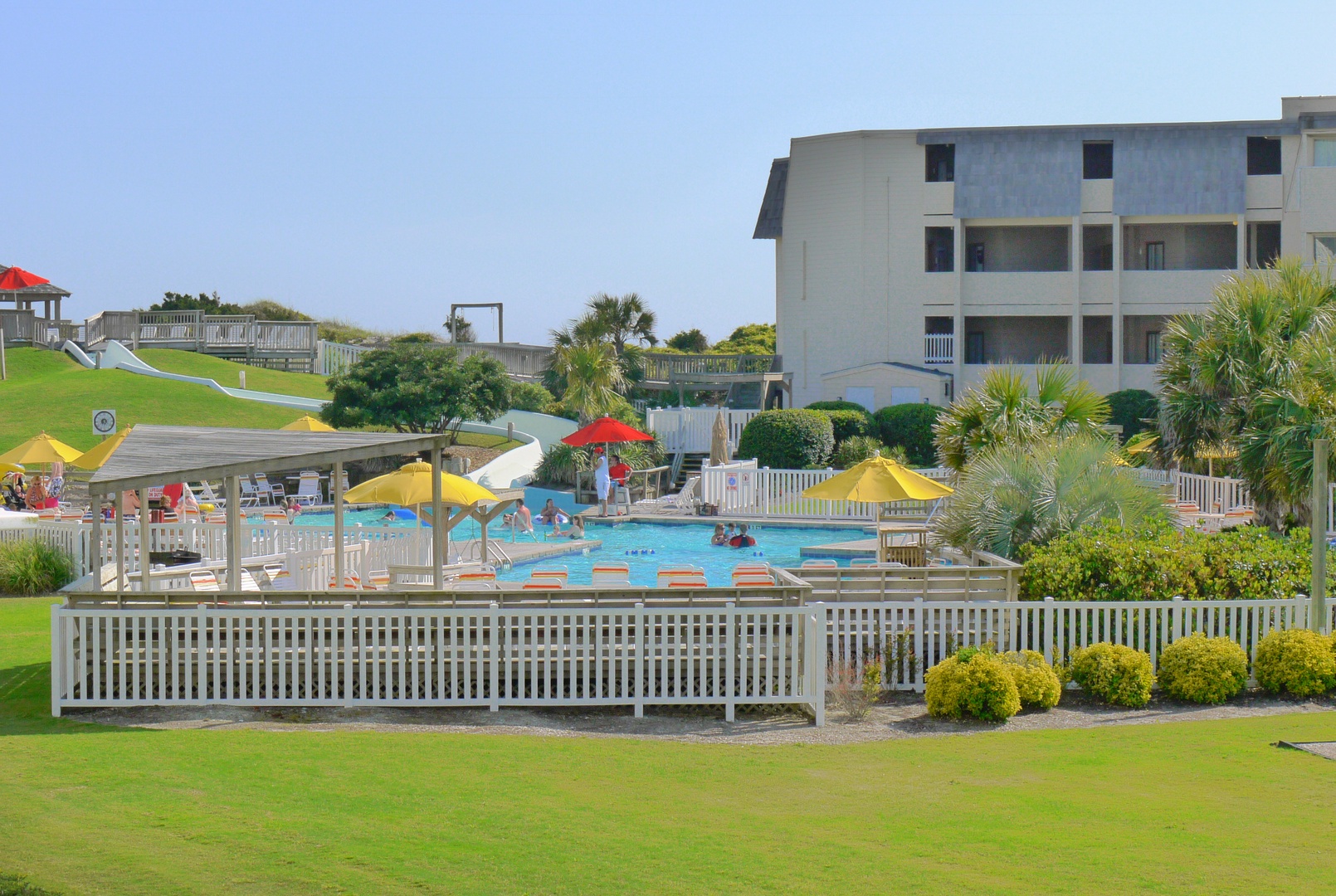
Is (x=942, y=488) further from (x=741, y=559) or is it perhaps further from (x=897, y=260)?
(x=897, y=260)

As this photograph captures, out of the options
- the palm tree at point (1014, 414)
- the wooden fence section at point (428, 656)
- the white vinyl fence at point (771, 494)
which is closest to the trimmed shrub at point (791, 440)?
the white vinyl fence at point (771, 494)

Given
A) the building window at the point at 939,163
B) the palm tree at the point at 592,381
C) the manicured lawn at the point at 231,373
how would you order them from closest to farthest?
the palm tree at the point at 592,381, the building window at the point at 939,163, the manicured lawn at the point at 231,373

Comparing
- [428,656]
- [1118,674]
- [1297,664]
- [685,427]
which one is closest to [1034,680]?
[1118,674]

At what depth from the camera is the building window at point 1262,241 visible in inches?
A: 1566

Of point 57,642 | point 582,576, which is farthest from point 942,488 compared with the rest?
point 57,642

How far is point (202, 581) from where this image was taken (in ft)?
51.8

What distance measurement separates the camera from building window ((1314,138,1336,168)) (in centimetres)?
3759

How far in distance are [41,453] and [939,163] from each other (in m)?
27.3

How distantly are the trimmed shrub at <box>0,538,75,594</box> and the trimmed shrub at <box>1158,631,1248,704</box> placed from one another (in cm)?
1534

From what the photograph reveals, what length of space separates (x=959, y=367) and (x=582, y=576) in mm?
21334

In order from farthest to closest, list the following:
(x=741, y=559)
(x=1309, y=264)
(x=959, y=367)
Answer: (x=959, y=367)
(x=1309, y=264)
(x=741, y=559)

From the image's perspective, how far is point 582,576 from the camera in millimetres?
22500

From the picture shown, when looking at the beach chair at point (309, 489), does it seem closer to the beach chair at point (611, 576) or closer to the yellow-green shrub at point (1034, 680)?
the beach chair at point (611, 576)

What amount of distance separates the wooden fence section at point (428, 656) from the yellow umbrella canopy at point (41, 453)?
1590 cm
